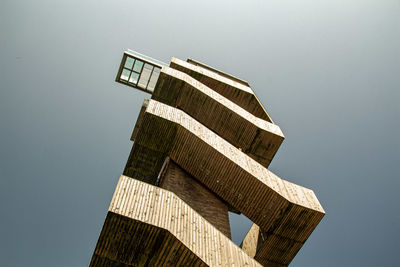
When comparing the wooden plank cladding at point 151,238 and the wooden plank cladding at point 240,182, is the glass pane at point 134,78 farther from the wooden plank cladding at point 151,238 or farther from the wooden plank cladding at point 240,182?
the wooden plank cladding at point 151,238

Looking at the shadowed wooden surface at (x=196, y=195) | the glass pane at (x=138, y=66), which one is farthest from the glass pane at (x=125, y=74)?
the shadowed wooden surface at (x=196, y=195)

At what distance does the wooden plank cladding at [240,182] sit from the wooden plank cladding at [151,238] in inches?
90.7

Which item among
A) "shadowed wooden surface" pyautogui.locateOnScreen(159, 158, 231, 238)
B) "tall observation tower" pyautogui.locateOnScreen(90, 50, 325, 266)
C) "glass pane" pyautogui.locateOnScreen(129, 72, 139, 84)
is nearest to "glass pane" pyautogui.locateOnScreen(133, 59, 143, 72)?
"tall observation tower" pyautogui.locateOnScreen(90, 50, 325, 266)

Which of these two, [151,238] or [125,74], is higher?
[125,74]

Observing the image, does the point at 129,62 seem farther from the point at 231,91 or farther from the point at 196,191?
the point at 196,191

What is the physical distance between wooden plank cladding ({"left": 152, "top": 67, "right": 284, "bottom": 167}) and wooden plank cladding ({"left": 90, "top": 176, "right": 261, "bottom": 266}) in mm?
6391

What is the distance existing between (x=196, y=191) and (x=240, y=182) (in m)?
1.70

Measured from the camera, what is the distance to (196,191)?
28.2 feet

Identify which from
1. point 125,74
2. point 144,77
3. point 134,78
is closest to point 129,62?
point 125,74

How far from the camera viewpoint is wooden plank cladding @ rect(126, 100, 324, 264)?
24.4 ft

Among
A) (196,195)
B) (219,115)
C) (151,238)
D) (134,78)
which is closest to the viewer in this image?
(151,238)

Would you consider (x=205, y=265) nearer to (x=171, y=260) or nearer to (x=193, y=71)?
(x=171, y=260)

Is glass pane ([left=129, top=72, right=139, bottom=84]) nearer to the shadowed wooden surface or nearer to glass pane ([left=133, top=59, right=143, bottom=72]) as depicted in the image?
glass pane ([left=133, top=59, right=143, bottom=72])

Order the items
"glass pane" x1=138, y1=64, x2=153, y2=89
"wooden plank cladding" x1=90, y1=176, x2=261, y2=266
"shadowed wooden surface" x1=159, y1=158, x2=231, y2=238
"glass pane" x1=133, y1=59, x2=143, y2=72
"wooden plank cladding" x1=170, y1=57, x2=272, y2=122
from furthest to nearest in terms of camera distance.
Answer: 1. "wooden plank cladding" x1=170, y1=57, x2=272, y2=122
2. "glass pane" x1=138, y1=64, x2=153, y2=89
3. "glass pane" x1=133, y1=59, x2=143, y2=72
4. "shadowed wooden surface" x1=159, y1=158, x2=231, y2=238
5. "wooden plank cladding" x1=90, y1=176, x2=261, y2=266
